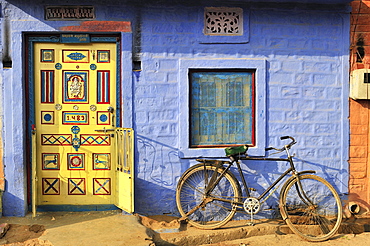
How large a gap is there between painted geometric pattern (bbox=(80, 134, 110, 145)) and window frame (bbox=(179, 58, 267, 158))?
1047mm

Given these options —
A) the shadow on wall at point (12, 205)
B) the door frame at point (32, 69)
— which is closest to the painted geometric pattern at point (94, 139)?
the door frame at point (32, 69)

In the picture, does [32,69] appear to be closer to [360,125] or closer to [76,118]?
[76,118]

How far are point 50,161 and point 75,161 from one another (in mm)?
348

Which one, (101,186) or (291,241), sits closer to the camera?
(291,241)

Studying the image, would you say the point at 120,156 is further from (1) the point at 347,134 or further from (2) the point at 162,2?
(1) the point at 347,134

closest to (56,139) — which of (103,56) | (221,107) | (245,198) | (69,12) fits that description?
(103,56)

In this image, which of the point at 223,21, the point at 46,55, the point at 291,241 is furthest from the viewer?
the point at 223,21

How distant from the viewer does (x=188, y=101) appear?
5.91 metres

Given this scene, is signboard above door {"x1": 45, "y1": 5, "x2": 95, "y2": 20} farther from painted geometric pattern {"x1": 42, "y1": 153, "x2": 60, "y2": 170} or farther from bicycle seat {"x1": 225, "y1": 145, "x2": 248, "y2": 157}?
bicycle seat {"x1": 225, "y1": 145, "x2": 248, "y2": 157}

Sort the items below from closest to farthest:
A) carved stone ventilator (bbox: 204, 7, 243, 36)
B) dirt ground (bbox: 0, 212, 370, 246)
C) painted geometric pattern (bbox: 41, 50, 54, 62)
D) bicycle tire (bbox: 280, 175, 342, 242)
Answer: dirt ground (bbox: 0, 212, 370, 246)
bicycle tire (bbox: 280, 175, 342, 242)
painted geometric pattern (bbox: 41, 50, 54, 62)
carved stone ventilator (bbox: 204, 7, 243, 36)

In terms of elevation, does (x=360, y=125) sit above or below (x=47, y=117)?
below

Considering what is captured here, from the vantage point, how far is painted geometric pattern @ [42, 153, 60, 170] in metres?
5.92

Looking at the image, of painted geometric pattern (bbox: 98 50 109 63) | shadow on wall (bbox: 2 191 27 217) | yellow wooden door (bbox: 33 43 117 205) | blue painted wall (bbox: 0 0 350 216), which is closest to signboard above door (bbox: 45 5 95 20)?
blue painted wall (bbox: 0 0 350 216)

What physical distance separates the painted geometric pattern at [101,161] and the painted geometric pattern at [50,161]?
0.51 m
